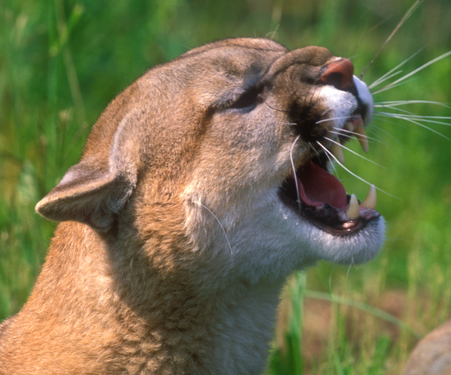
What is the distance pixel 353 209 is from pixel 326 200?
0.19m

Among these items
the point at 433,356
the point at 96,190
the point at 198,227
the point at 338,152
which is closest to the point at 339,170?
the point at 433,356

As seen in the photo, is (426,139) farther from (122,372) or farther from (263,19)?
(263,19)

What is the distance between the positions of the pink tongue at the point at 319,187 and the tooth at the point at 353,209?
10cm

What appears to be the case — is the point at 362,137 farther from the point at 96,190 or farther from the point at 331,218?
the point at 96,190

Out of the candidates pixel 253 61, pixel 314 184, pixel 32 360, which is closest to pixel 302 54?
pixel 253 61

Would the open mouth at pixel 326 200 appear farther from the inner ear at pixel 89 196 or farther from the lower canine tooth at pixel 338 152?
the inner ear at pixel 89 196

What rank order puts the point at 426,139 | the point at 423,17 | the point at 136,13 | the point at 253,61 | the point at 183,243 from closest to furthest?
the point at 183,243 → the point at 253,61 → the point at 426,139 → the point at 136,13 → the point at 423,17

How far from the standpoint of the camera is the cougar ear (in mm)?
2400

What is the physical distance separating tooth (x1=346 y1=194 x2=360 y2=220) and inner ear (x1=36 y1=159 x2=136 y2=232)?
100cm

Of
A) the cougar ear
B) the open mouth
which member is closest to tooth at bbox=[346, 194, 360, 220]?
the open mouth

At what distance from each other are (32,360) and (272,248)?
1.21 meters

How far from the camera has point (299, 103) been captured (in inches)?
110

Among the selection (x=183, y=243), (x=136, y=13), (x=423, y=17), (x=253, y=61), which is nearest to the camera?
(x=183, y=243)

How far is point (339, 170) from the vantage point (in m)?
5.74
